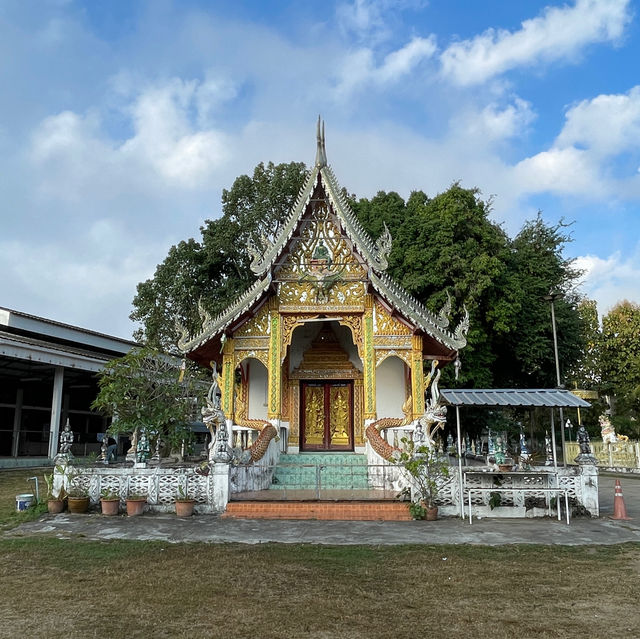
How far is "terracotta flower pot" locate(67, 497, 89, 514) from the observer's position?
9922 mm

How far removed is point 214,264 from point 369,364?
1226 cm

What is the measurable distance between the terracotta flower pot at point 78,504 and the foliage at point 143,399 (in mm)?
5112

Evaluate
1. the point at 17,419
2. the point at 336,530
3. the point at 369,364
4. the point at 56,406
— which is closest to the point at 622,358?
the point at 369,364

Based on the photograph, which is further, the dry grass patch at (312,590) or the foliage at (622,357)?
the foliage at (622,357)

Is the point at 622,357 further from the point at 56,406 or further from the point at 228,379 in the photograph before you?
the point at 56,406

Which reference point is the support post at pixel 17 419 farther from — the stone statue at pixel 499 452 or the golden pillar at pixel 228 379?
the stone statue at pixel 499 452

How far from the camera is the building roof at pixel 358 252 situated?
12.4 meters

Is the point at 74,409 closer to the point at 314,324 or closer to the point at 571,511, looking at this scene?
the point at 314,324

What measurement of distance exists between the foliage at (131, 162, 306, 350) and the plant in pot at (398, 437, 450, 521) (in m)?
14.0

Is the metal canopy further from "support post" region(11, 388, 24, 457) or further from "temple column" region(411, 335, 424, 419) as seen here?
"support post" region(11, 388, 24, 457)

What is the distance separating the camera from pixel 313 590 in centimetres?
525

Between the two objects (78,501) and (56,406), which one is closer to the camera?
(78,501)

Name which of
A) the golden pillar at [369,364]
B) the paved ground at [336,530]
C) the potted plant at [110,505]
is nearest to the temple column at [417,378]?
the golden pillar at [369,364]

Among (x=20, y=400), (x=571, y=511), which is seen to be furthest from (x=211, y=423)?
(x=20, y=400)
